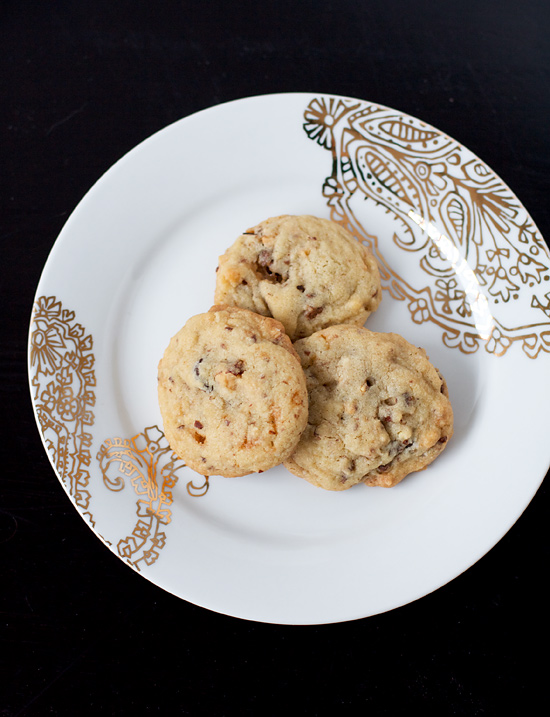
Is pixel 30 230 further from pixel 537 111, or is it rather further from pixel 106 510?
pixel 537 111

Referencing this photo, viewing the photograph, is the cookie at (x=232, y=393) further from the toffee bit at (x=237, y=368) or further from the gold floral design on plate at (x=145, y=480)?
the gold floral design on plate at (x=145, y=480)

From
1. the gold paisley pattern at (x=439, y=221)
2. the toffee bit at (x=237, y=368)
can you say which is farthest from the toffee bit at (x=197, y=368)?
the gold paisley pattern at (x=439, y=221)

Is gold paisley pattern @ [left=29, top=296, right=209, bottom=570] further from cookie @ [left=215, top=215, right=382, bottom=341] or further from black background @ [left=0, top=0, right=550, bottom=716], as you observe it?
cookie @ [left=215, top=215, right=382, bottom=341]

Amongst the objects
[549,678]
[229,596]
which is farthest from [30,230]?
[549,678]

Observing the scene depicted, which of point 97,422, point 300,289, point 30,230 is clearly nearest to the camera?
point 300,289

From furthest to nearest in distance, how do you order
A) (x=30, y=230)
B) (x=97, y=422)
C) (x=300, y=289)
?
1. (x=30, y=230)
2. (x=97, y=422)
3. (x=300, y=289)

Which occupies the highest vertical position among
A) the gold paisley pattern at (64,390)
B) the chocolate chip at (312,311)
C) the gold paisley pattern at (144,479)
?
the chocolate chip at (312,311)

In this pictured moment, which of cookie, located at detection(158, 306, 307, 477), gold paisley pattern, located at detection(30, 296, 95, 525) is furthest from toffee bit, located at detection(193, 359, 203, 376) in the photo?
gold paisley pattern, located at detection(30, 296, 95, 525)
